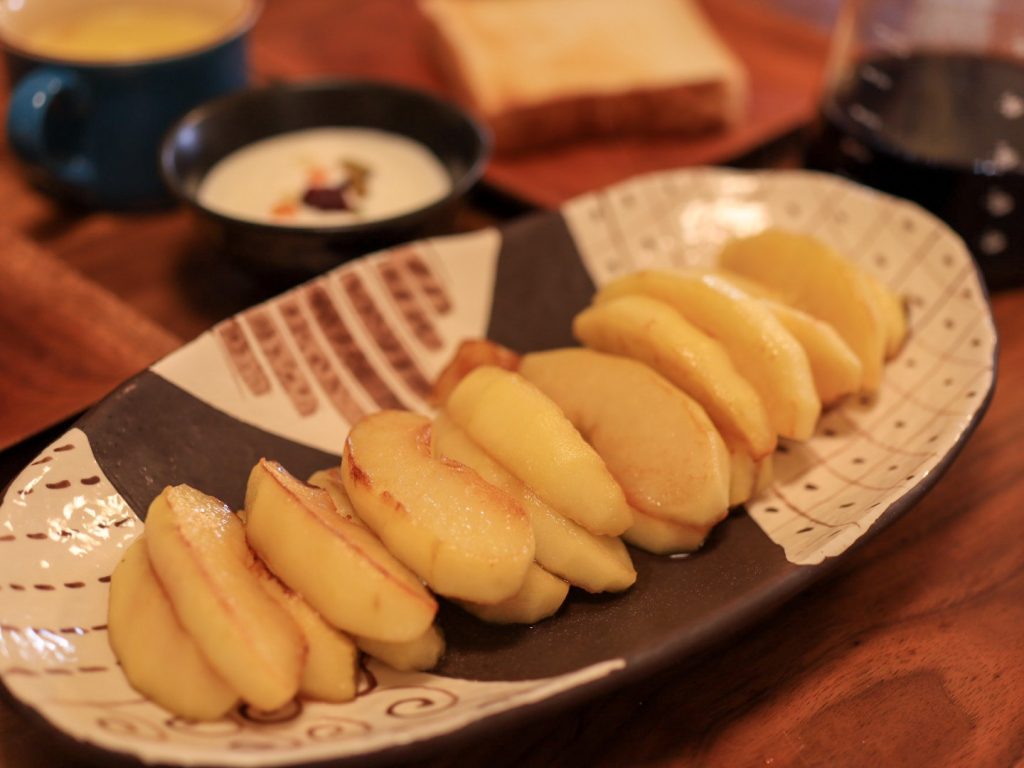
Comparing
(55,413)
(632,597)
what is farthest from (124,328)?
(632,597)

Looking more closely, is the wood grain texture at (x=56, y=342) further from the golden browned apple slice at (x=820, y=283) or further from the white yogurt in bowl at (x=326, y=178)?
the golden browned apple slice at (x=820, y=283)

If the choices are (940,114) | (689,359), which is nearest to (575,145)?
(940,114)

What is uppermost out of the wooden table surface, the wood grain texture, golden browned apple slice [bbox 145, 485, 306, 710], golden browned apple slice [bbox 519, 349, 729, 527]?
golden browned apple slice [bbox 145, 485, 306, 710]

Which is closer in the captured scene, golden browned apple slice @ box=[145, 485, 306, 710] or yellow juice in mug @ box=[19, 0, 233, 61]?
golden browned apple slice @ box=[145, 485, 306, 710]

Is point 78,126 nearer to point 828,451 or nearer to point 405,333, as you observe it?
point 405,333

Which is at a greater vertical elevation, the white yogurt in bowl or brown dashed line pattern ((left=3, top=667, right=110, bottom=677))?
brown dashed line pattern ((left=3, top=667, right=110, bottom=677))

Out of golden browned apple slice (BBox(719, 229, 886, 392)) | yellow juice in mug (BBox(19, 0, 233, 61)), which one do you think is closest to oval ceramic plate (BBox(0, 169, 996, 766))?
golden browned apple slice (BBox(719, 229, 886, 392))

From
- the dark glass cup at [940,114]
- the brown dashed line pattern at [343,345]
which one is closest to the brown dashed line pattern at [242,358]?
the brown dashed line pattern at [343,345]

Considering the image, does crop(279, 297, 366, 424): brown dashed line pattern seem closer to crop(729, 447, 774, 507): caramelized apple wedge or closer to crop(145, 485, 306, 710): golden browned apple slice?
crop(145, 485, 306, 710): golden browned apple slice
